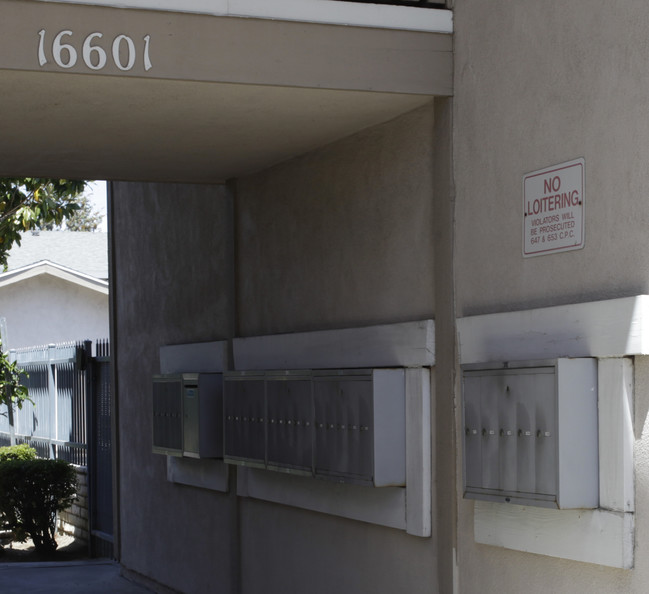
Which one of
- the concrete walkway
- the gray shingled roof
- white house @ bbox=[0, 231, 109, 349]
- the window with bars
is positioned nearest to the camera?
the window with bars

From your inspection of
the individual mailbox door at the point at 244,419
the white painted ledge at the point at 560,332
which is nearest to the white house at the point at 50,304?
the individual mailbox door at the point at 244,419

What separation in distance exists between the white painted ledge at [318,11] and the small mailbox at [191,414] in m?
3.39

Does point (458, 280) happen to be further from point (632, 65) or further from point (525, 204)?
point (632, 65)

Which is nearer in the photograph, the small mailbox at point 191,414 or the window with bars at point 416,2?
the window with bars at point 416,2

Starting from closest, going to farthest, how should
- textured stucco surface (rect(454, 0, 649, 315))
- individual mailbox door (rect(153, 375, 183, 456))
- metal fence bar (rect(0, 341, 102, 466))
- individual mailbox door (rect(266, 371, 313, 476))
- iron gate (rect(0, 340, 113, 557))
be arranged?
textured stucco surface (rect(454, 0, 649, 315))
individual mailbox door (rect(266, 371, 313, 476))
individual mailbox door (rect(153, 375, 183, 456))
iron gate (rect(0, 340, 113, 557))
metal fence bar (rect(0, 341, 102, 466))

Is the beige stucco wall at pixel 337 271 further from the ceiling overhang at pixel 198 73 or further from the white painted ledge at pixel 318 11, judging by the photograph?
the white painted ledge at pixel 318 11

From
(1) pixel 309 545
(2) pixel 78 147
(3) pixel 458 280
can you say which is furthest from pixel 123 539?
(3) pixel 458 280

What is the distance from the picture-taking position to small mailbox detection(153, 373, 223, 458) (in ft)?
26.6

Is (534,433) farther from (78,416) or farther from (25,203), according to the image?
(78,416)

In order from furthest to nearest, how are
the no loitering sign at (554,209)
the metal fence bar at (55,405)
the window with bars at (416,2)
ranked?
the metal fence bar at (55,405) → the window with bars at (416,2) → the no loitering sign at (554,209)

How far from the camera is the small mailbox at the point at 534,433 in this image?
14.8ft

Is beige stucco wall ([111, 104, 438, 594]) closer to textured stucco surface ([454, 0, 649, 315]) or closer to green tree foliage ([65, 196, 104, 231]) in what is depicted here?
textured stucco surface ([454, 0, 649, 315])

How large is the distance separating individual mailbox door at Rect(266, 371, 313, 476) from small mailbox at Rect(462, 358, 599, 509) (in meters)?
1.48

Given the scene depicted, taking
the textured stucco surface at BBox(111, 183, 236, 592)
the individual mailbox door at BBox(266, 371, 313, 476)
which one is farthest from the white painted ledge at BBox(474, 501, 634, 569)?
the textured stucco surface at BBox(111, 183, 236, 592)
